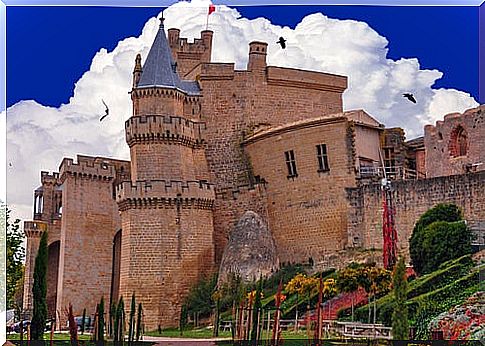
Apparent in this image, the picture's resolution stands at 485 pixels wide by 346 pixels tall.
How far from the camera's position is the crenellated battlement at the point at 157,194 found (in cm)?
2091

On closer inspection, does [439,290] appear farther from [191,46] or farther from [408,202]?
[191,46]

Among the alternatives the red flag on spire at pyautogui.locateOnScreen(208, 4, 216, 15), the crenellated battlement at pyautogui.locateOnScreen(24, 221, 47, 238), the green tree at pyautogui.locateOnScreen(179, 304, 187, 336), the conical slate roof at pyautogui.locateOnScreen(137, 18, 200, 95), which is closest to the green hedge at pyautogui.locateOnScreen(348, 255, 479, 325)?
the green tree at pyautogui.locateOnScreen(179, 304, 187, 336)

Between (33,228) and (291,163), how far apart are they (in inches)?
270

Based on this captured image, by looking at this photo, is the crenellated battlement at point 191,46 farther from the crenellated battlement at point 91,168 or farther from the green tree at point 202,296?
the green tree at point 202,296

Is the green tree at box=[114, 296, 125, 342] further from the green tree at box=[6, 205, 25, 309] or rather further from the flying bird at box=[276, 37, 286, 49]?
the flying bird at box=[276, 37, 286, 49]

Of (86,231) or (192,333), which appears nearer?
(192,333)

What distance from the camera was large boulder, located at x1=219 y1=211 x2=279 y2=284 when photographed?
20391 millimetres

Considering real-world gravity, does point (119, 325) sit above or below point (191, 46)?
below

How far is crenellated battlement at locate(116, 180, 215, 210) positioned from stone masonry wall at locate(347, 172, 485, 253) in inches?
130

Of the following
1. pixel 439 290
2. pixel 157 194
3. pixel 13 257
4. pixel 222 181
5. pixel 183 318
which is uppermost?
pixel 222 181

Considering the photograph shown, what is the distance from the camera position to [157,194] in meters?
21.0

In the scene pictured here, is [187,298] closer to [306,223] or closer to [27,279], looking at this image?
[306,223]

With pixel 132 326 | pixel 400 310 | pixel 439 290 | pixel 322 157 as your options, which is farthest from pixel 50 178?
pixel 400 310

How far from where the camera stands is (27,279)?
2405cm
